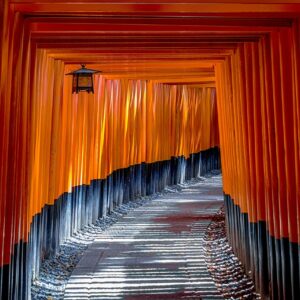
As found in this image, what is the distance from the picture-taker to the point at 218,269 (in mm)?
6609

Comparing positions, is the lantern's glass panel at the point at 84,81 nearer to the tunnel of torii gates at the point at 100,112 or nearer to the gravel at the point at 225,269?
the tunnel of torii gates at the point at 100,112

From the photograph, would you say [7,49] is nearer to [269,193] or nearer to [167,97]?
[269,193]

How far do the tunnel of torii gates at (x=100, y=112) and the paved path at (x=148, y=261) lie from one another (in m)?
0.60

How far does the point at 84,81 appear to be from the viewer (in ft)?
21.8

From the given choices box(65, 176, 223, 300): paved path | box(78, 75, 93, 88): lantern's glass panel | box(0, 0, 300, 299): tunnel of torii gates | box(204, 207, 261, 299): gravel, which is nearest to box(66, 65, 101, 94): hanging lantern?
box(78, 75, 93, 88): lantern's glass panel

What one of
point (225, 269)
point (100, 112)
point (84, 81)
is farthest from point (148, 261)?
point (100, 112)

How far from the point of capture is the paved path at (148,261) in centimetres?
562

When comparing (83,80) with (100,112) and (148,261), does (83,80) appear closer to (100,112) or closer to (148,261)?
(148,261)

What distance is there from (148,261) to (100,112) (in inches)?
147

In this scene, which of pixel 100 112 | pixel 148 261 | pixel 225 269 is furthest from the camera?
pixel 100 112

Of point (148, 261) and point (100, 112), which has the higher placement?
point (100, 112)

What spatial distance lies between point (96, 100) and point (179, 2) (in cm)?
608

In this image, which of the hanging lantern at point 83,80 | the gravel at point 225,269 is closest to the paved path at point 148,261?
the gravel at point 225,269

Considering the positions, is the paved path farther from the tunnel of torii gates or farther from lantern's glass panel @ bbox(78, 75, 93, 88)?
lantern's glass panel @ bbox(78, 75, 93, 88)
